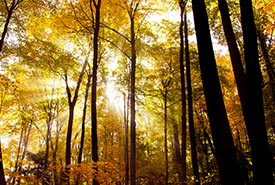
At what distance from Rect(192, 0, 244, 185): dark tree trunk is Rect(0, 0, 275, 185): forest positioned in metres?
0.02

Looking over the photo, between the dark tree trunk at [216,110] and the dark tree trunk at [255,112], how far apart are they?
0.39 m

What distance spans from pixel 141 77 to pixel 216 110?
13.7 meters

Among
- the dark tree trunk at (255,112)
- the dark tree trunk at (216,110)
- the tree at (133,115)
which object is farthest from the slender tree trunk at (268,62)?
the dark tree trunk at (216,110)

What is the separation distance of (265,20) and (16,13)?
12374 mm

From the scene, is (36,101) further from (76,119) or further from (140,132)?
(140,132)

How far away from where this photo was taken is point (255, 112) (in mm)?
4793

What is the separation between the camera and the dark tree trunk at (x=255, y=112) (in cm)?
454

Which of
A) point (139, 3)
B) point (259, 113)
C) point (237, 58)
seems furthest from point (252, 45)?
point (139, 3)

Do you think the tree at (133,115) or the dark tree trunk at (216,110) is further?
the tree at (133,115)

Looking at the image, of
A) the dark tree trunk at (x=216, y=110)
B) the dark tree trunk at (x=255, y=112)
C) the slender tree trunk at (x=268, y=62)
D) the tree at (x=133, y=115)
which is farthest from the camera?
the slender tree trunk at (x=268, y=62)

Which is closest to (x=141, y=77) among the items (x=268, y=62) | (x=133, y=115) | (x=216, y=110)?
(x=133, y=115)

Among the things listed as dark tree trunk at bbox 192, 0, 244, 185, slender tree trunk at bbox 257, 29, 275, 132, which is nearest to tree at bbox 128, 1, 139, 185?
slender tree trunk at bbox 257, 29, 275, 132

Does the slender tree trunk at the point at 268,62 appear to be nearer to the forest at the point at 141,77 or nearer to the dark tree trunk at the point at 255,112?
the forest at the point at 141,77

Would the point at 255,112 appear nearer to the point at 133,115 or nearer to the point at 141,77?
the point at 133,115
